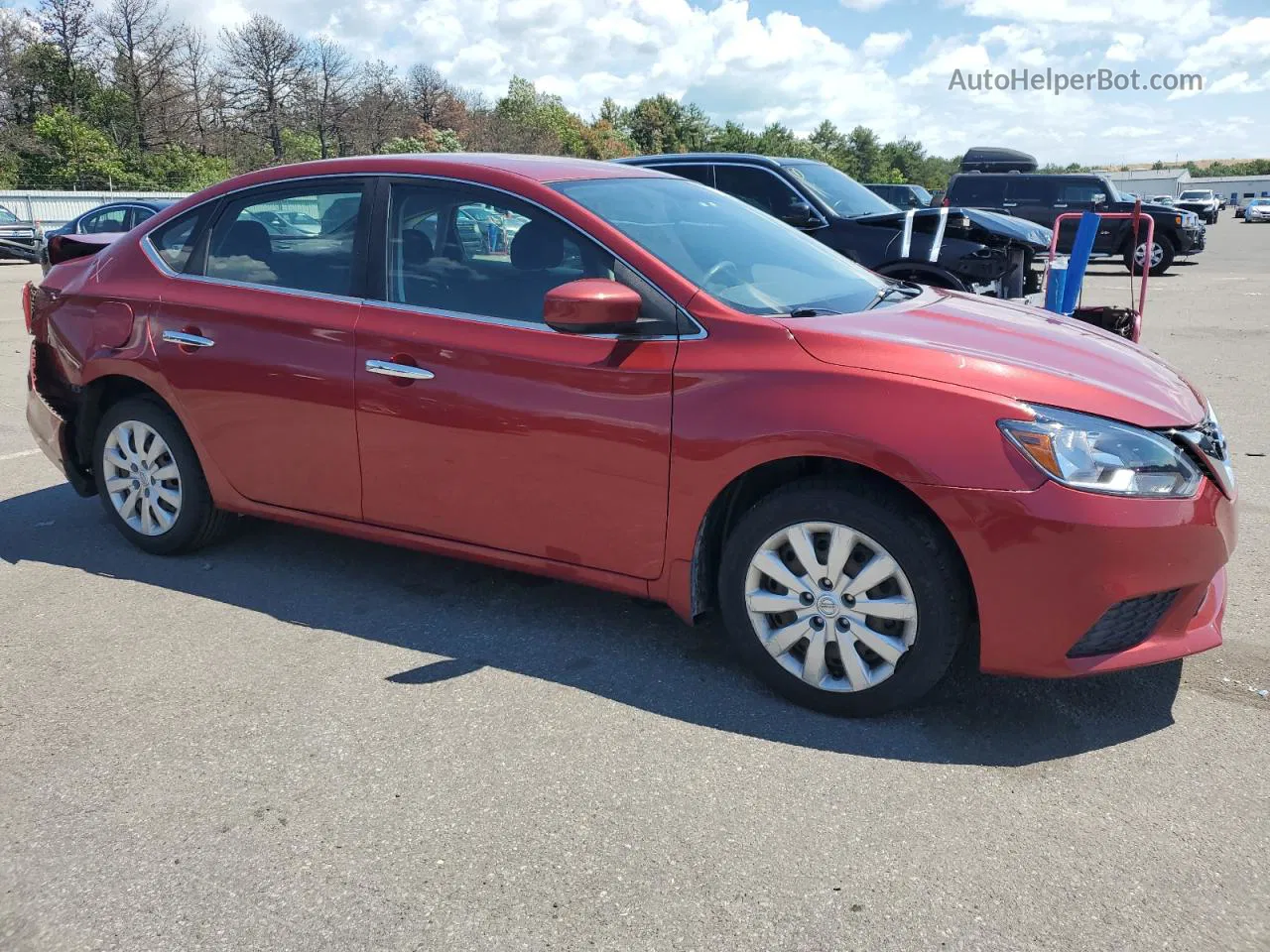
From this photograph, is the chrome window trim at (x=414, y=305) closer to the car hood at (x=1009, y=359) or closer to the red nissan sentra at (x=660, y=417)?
the red nissan sentra at (x=660, y=417)

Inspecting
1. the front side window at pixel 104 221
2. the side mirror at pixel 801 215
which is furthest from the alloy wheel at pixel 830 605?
the front side window at pixel 104 221

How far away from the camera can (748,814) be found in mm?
2859

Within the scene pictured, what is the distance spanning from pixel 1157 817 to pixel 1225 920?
0.42 meters

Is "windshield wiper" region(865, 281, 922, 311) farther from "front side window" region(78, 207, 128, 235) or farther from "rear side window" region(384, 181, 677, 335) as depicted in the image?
"front side window" region(78, 207, 128, 235)

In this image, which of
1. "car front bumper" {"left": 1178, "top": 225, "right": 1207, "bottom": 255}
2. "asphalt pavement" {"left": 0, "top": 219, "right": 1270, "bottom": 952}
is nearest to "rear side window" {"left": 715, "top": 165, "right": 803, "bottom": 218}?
"asphalt pavement" {"left": 0, "top": 219, "right": 1270, "bottom": 952}

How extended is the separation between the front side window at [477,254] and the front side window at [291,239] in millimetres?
212

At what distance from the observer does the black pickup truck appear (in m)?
20.5

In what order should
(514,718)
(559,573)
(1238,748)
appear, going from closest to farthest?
(1238,748), (514,718), (559,573)

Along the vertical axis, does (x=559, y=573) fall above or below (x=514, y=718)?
above

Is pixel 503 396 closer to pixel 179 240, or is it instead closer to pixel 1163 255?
pixel 179 240

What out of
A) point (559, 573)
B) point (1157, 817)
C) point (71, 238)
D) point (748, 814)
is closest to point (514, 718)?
point (559, 573)

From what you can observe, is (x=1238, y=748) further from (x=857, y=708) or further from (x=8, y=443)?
(x=8, y=443)

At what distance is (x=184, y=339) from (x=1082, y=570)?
11.4 feet

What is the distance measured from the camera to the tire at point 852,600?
10.3 feet
